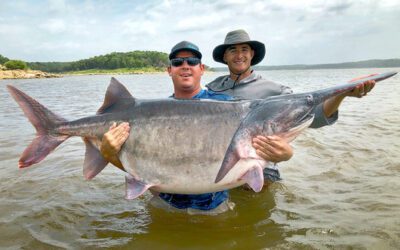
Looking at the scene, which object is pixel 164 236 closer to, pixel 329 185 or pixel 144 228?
pixel 144 228

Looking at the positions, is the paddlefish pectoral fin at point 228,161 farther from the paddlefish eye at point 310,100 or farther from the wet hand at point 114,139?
the wet hand at point 114,139

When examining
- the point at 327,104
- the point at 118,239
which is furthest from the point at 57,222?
the point at 327,104

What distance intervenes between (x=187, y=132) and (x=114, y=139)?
2.80 feet

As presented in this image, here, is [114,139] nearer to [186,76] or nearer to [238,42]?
[186,76]

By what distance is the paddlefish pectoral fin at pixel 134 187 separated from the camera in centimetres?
400

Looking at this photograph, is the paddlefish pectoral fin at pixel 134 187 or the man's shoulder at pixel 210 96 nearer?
the paddlefish pectoral fin at pixel 134 187

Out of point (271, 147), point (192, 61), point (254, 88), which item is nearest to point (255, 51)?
point (254, 88)

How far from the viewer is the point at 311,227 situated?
4535mm

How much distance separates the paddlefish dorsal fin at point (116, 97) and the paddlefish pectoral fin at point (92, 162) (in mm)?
549

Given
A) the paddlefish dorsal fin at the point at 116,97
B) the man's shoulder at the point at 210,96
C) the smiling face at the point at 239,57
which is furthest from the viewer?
the smiling face at the point at 239,57

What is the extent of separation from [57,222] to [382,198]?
15.9ft

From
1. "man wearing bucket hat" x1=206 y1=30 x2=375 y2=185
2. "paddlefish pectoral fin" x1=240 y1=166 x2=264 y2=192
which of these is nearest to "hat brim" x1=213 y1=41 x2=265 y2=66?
"man wearing bucket hat" x1=206 y1=30 x2=375 y2=185

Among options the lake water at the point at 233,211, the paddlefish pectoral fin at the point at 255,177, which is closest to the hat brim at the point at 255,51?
the lake water at the point at 233,211

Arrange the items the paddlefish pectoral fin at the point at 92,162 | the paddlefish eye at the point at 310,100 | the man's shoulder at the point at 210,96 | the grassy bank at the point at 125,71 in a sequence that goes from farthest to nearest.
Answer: the grassy bank at the point at 125,71, the man's shoulder at the point at 210,96, the paddlefish pectoral fin at the point at 92,162, the paddlefish eye at the point at 310,100
